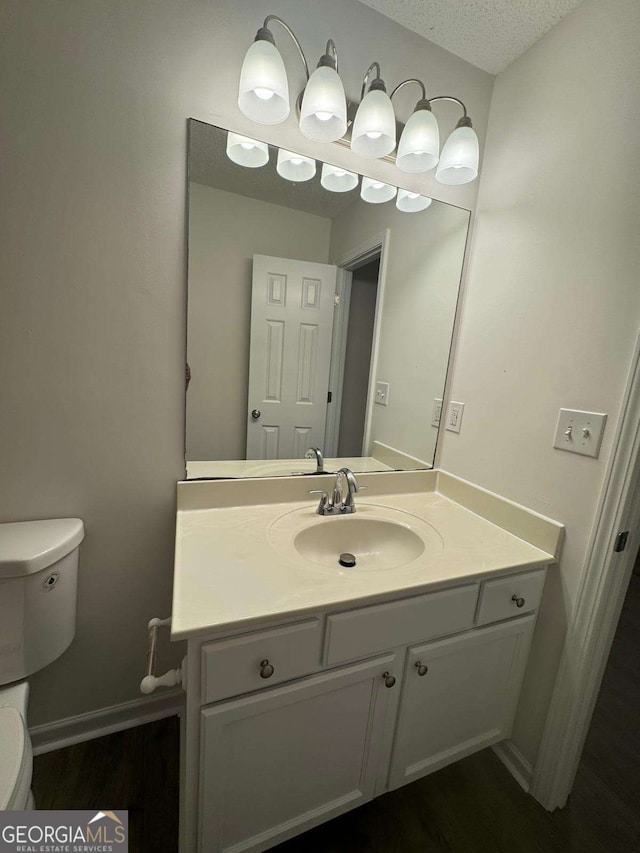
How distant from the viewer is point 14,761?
2.33 ft

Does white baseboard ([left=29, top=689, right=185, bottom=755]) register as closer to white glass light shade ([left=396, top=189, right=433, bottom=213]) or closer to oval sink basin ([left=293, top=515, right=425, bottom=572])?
oval sink basin ([left=293, top=515, right=425, bottom=572])

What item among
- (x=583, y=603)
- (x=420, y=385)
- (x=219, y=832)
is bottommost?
(x=219, y=832)

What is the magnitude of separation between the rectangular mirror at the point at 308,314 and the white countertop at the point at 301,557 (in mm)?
173

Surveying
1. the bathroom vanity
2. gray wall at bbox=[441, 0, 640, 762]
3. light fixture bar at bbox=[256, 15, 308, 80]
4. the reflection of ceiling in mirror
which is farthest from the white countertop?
light fixture bar at bbox=[256, 15, 308, 80]

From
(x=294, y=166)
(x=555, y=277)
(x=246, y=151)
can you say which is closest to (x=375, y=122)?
(x=294, y=166)

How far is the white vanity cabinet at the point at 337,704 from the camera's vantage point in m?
0.70

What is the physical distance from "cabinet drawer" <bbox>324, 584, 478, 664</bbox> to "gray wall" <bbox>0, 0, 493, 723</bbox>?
0.66 metres

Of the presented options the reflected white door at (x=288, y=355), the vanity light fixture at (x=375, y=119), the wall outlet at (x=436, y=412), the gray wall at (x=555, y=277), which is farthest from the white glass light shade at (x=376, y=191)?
the wall outlet at (x=436, y=412)

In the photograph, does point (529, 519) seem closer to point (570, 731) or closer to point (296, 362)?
point (570, 731)

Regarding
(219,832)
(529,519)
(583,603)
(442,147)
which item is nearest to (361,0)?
(442,147)

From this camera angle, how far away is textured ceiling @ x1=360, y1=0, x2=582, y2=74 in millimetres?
998

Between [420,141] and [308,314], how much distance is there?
602 mm

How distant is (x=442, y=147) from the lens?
3.99 ft

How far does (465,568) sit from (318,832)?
86 centimetres
